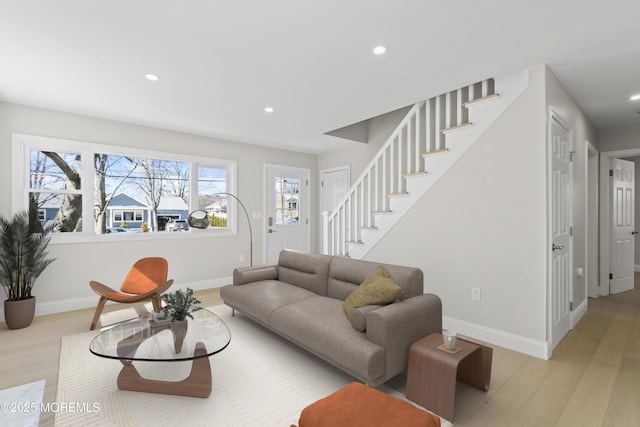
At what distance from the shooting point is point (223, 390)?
2.09 metres

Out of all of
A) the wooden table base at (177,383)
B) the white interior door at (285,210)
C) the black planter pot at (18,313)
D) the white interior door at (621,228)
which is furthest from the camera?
the white interior door at (285,210)

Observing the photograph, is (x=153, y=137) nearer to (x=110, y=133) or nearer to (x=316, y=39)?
(x=110, y=133)

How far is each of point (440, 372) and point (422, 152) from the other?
2.38 m

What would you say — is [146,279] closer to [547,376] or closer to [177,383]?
[177,383]

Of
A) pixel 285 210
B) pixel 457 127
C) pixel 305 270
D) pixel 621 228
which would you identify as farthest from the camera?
pixel 285 210

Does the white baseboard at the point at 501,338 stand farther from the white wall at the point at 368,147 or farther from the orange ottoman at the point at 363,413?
the white wall at the point at 368,147

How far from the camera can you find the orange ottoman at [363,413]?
4.06 feet

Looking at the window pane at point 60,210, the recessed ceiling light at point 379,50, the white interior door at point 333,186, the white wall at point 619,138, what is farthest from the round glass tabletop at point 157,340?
the white wall at point 619,138

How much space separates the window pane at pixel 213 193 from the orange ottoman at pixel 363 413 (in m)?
4.06

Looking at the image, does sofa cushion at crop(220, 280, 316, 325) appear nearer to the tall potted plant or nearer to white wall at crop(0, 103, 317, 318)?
white wall at crop(0, 103, 317, 318)

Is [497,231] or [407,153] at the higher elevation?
[407,153]

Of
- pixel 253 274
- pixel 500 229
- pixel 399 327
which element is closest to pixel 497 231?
pixel 500 229

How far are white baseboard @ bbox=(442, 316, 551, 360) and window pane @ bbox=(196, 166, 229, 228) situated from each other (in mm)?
3745

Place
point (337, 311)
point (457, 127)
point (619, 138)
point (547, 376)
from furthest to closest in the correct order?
1. point (619, 138)
2. point (457, 127)
3. point (337, 311)
4. point (547, 376)
